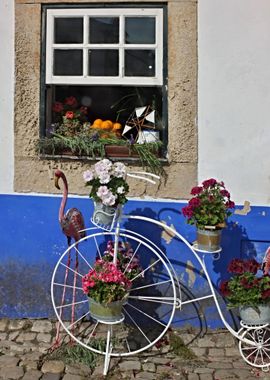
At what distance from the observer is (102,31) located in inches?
201

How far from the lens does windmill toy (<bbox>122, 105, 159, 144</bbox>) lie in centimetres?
512

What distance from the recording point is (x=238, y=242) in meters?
4.97

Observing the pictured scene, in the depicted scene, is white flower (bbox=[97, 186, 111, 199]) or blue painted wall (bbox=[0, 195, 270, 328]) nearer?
white flower (bbox=[97, 186, 111, 199])

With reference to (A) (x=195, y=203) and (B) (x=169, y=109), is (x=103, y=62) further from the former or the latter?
(A) (x=195, y=203)

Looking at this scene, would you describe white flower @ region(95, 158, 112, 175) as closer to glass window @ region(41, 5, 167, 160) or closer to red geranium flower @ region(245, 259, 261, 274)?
glass window @ region(41, 5, 167, 160)

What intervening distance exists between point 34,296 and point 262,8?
3.30 m

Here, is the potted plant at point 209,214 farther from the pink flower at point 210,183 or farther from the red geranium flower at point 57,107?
the red geranium flower at point 57,107

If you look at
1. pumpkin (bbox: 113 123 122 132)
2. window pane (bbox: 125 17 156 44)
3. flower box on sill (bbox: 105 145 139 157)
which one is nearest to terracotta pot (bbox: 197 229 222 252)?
flower box on sill (bbox: 105 145 139 157)

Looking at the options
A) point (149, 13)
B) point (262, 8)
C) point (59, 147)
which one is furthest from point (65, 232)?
point (262, 8)

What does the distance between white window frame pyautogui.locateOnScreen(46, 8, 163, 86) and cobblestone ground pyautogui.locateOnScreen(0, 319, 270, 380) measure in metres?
2.27

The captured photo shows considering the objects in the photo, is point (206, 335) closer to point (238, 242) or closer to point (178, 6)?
point (238, 242)

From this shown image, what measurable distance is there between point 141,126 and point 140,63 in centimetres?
57

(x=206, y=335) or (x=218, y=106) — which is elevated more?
(x=218, y=106)

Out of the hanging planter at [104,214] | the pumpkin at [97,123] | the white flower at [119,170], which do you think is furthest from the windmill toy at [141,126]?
the hanging planter at [104,214]
